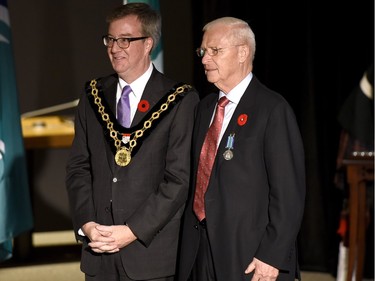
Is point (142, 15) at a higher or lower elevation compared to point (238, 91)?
higher

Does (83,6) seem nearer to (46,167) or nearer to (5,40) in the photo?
(46,167)

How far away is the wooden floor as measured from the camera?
5871mm

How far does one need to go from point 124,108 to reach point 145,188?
0.29 meters

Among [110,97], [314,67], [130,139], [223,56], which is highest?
[223,56]

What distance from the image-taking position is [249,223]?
284 cm

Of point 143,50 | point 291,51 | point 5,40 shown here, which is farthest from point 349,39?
point 143,50

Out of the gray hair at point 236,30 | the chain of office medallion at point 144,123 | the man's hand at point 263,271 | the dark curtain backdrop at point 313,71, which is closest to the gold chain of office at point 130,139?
the chain of office medallion at point 144,123

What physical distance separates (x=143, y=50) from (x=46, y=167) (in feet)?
14.4

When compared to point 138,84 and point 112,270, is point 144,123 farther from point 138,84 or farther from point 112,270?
point 112,270

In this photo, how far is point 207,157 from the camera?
2916 millimetres

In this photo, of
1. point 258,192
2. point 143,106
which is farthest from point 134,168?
point 258,192

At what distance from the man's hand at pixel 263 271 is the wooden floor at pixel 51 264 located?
2996 millimetres

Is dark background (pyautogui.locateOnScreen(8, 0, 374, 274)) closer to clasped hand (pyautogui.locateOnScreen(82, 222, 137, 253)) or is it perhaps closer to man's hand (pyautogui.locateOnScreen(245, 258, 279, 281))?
clasped hand (pyautogui.locateOnScreen(82, 222, 137, 253))

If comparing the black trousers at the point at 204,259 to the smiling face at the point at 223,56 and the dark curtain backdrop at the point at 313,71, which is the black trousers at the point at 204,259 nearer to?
the smiling face at the point at 223,56
